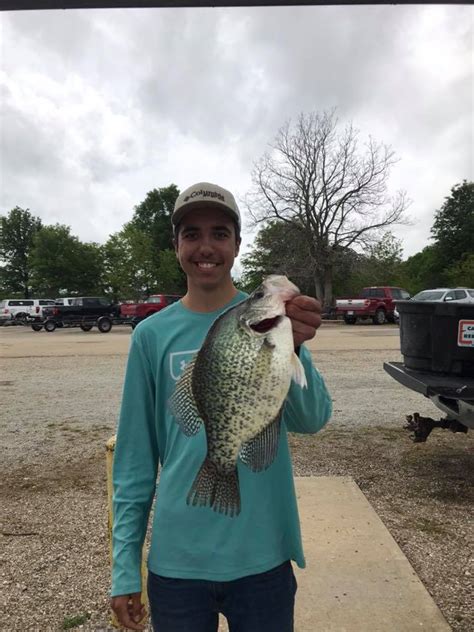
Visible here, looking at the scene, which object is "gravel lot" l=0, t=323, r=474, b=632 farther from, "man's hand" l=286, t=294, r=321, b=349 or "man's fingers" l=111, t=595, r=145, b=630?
"man's hand" l=286, t=294, r=321, b=349

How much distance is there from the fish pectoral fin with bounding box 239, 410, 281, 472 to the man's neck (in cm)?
52

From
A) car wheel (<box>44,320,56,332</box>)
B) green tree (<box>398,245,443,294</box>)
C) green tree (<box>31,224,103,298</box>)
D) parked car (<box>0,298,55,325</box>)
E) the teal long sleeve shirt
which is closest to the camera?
the teal long sleeve shirt

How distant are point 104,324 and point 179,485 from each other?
2554cm

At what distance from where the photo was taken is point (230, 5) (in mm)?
3062

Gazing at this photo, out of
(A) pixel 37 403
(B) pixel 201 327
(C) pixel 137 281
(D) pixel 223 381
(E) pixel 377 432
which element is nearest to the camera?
(D) pixel 223 381

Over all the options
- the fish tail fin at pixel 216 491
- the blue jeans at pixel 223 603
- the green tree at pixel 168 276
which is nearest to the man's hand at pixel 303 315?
the fish tail fin at pixel 216 491

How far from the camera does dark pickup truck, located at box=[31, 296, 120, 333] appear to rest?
87.7 ft

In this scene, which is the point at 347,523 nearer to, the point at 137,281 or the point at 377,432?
the point at 377,432

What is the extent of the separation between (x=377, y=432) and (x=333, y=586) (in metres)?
3.37

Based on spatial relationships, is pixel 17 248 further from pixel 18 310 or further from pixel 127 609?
pixel 127 609

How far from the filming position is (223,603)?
1521 mm

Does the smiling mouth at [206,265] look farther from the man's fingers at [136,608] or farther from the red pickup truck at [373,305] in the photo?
the red pickup truck at [373,305]

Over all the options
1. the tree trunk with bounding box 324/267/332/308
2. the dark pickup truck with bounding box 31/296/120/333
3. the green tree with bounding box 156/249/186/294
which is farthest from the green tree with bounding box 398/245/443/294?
the dark pickup truck with bounding box 31/296/120/333

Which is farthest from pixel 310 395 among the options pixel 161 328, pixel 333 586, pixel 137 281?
pixel 137 281
